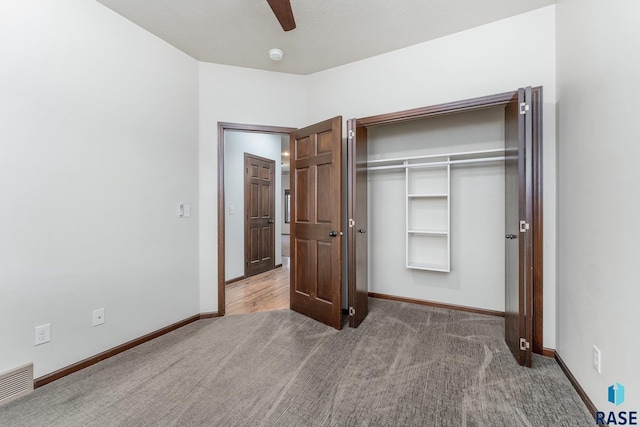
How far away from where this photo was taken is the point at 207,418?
4.98ft

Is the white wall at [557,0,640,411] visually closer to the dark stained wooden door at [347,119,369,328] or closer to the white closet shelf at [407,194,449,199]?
the white closet shelf at [407,194,449,199]

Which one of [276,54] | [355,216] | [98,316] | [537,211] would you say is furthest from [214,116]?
[537,211]

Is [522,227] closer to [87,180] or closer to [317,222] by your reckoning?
[317,222]

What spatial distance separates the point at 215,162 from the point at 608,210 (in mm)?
3108

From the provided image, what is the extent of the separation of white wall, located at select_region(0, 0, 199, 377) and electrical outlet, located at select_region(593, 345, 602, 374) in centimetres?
316

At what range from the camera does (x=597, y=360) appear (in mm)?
1490

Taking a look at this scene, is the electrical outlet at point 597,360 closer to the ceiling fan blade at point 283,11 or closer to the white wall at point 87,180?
the ceiling fan blade at point 283,11

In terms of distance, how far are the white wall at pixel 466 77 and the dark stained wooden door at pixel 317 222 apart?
0.61 m

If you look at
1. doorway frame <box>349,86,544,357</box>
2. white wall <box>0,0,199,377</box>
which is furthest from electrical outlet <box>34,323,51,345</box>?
doorway frame <box>349,86,544,357</box>

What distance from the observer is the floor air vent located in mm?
1642

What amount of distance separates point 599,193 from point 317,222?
6.78ft

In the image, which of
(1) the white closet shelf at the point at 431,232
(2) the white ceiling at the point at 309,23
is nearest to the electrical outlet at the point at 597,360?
(1) the white closet shelf at the point at 431,232

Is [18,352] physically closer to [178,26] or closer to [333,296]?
[333,296]

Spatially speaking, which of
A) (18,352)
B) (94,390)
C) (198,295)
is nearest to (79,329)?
(18,352)
